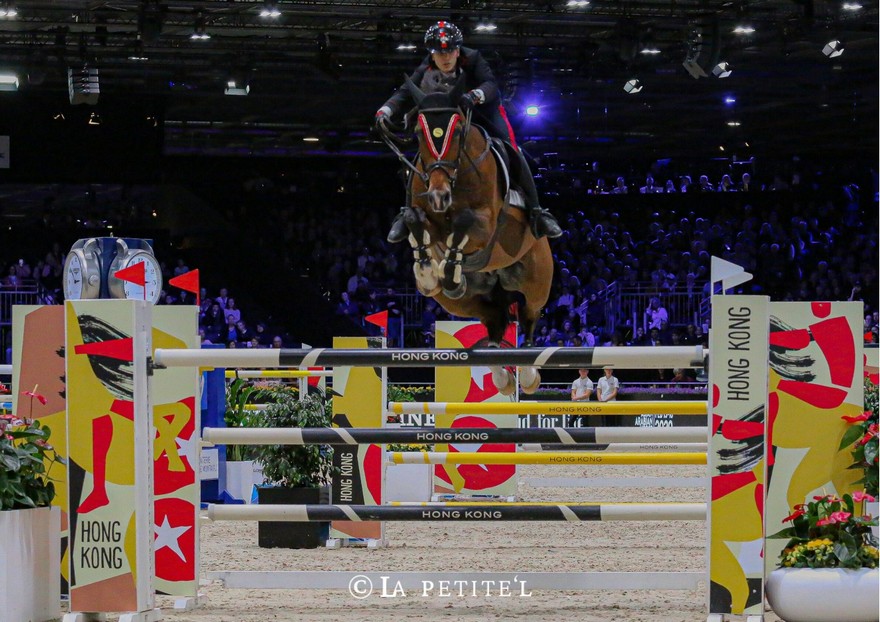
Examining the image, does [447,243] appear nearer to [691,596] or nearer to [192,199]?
[691,596]

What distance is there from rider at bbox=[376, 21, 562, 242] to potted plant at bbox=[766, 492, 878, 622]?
2148 mm

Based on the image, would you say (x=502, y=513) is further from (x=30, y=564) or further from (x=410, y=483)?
(x=410, y=483)

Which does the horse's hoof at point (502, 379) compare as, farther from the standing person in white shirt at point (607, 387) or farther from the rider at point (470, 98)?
the standing person in white shirt at point (607, 387)

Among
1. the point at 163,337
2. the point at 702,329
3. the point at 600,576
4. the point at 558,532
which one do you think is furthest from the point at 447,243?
the point at 702,329

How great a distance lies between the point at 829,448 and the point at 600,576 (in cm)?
88

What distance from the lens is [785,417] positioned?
135 inches

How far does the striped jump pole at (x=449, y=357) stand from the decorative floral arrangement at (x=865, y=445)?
55 cm

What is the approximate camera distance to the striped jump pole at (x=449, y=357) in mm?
3141

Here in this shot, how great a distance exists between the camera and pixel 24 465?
3445 mm

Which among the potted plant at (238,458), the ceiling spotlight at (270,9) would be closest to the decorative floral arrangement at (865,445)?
the potted plant at (238,458)

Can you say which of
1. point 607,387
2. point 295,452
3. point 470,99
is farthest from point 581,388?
point 470,99

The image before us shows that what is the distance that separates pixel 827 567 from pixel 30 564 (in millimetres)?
2336

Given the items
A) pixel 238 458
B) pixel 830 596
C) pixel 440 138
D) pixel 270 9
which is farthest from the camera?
pixel 270 9

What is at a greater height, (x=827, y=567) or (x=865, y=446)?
(x=865, y=446)
